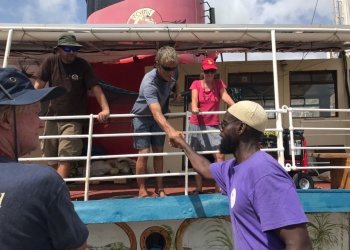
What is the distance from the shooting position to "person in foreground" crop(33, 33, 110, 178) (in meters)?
4.27

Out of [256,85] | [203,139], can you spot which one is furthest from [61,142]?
[256,85]

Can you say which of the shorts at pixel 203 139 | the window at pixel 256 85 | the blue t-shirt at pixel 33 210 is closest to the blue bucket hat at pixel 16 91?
the blue t-shirt at pixel 33 210

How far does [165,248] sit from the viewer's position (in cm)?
435

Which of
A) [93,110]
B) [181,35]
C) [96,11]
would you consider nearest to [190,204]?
[181,35]

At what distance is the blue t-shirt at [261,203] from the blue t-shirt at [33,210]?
92 cm

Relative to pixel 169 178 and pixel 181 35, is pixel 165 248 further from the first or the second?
pixel 181 35

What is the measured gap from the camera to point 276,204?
66.4 inches

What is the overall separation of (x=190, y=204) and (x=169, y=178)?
7.81ft

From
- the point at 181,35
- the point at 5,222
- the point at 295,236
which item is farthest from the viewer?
the point at 181,35

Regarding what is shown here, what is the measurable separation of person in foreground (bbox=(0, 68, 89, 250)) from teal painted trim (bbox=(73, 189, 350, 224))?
2.76 m

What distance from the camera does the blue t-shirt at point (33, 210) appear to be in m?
1.17

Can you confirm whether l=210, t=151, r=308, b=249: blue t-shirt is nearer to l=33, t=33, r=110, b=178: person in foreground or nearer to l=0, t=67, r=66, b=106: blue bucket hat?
l=0, t=67, r=66, b=106: blue bucket hat

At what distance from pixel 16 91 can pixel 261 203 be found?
1.22 meters

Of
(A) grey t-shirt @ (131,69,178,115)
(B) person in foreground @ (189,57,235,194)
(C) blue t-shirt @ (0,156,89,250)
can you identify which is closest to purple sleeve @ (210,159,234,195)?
(C) blue t-shirt @ (0,156,89,250)
